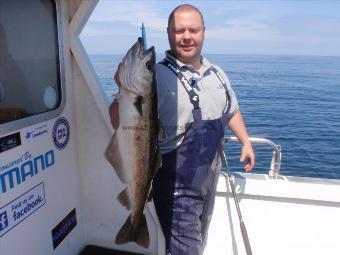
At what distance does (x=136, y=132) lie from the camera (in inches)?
83.9

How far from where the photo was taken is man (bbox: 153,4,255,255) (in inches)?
108

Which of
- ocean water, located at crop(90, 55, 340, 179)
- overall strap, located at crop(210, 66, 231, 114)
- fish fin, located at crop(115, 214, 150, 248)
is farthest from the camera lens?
ocean water, located at crop(90, 55, 340, 179)

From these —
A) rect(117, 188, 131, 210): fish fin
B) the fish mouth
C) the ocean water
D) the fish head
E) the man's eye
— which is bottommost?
the ocean water

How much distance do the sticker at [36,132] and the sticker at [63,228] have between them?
95 cm

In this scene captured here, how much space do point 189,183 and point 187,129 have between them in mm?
463

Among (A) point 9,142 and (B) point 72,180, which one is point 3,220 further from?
(B) point 72,180

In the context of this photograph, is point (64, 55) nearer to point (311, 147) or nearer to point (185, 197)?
point (185, 197)

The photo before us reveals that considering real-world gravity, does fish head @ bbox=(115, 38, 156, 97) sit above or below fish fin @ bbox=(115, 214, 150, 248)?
above

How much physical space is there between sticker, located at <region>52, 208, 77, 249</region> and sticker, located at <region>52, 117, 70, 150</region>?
2.45 ft

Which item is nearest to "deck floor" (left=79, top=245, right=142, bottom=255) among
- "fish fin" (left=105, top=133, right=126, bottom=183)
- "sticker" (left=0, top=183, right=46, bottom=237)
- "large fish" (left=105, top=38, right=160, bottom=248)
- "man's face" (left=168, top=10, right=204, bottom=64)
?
"sticker" (left=0, top=183, right=46, bottom=237)

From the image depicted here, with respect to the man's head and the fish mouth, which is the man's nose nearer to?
the man's head

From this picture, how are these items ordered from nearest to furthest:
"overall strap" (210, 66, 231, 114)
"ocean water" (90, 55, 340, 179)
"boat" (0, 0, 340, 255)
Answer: "boat" (0, 0, 340, 255), "overall strap" (210, 66, 231, 114), "ocean water" (90, 55, 340, 179)

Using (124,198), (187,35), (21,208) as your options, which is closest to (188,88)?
(187,35)

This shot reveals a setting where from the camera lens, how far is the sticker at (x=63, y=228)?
127 inches
